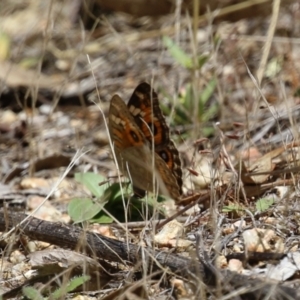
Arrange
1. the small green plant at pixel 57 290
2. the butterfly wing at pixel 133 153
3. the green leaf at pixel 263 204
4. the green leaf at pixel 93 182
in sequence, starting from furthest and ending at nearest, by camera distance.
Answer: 1. the green leaf at pixel 93 182
2. the butterfly wing at pixel 133 153
3. the green leaf at pixel 263 204
4. the small green plant at pixel 57 290

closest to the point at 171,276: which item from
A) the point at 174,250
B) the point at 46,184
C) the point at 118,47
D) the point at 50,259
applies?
the point at 174,250

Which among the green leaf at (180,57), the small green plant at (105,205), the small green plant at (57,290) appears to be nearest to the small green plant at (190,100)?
the green leaf at (180,57)

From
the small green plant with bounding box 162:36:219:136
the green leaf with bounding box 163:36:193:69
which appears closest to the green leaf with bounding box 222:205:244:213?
the small green plant with bounding box 162:36:219:136

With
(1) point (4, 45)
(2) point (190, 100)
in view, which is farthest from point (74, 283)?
(1) point (4, 45)

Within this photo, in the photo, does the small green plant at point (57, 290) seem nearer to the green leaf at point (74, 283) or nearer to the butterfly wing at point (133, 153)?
the green leaf at point (74, 283)

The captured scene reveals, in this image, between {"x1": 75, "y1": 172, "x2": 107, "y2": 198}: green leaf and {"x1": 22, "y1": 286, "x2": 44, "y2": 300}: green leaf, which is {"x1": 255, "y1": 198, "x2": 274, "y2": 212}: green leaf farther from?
{"x1": 22, "y1": 286, "x2": 44, "y2": 300}: green leaf

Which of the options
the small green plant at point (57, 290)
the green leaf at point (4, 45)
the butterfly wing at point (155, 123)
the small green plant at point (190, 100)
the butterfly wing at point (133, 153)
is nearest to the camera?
the small green plant at point (57, 290)

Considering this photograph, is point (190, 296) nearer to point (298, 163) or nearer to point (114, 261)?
point (114, 261)
